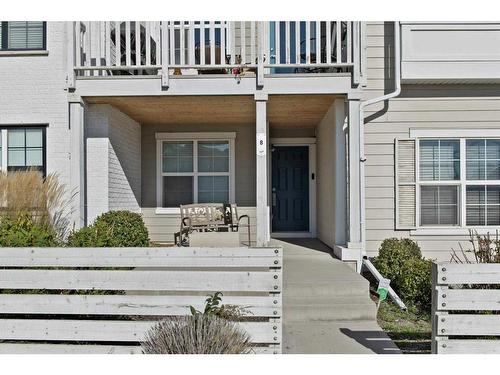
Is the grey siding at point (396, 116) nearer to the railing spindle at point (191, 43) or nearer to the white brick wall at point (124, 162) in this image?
the railing spindle at point (191, 43)

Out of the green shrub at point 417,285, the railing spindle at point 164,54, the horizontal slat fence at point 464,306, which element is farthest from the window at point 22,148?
the horizontal slat fence at point 464,306

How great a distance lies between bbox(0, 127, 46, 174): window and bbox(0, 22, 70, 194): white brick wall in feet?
0.47

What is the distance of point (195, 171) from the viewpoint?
9.45 meters

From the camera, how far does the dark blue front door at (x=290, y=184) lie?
9875 mm

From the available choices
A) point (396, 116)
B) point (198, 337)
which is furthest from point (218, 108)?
point (198, 337)

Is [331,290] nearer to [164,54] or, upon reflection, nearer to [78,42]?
[164,54]

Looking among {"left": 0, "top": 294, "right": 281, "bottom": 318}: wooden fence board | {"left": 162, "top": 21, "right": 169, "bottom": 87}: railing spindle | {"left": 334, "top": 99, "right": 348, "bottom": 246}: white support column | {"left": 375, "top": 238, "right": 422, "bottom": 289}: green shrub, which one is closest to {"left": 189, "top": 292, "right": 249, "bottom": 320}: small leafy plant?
{"left": 0, "top": 294, "right": 281, "bottom": 318}: wooden fence board

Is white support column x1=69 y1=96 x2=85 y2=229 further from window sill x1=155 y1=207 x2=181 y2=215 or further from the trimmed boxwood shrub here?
the trimmed boxwood shrub

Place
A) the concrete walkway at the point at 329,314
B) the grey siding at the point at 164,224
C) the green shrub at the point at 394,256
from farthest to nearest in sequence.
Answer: the grey siding at the point at 164,224
the green shrub at the point at 394,256
the concrete walkway at the point at 329,314

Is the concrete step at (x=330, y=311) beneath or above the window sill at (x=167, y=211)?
beneath

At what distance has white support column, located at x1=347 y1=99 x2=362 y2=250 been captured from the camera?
22.2 ft

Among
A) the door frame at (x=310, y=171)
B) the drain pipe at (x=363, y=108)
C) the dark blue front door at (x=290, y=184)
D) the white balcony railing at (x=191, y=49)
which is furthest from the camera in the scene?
the dark blue front door at (x=290, y=184)

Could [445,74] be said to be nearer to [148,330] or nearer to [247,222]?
[247,222]

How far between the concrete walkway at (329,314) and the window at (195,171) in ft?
11.8
